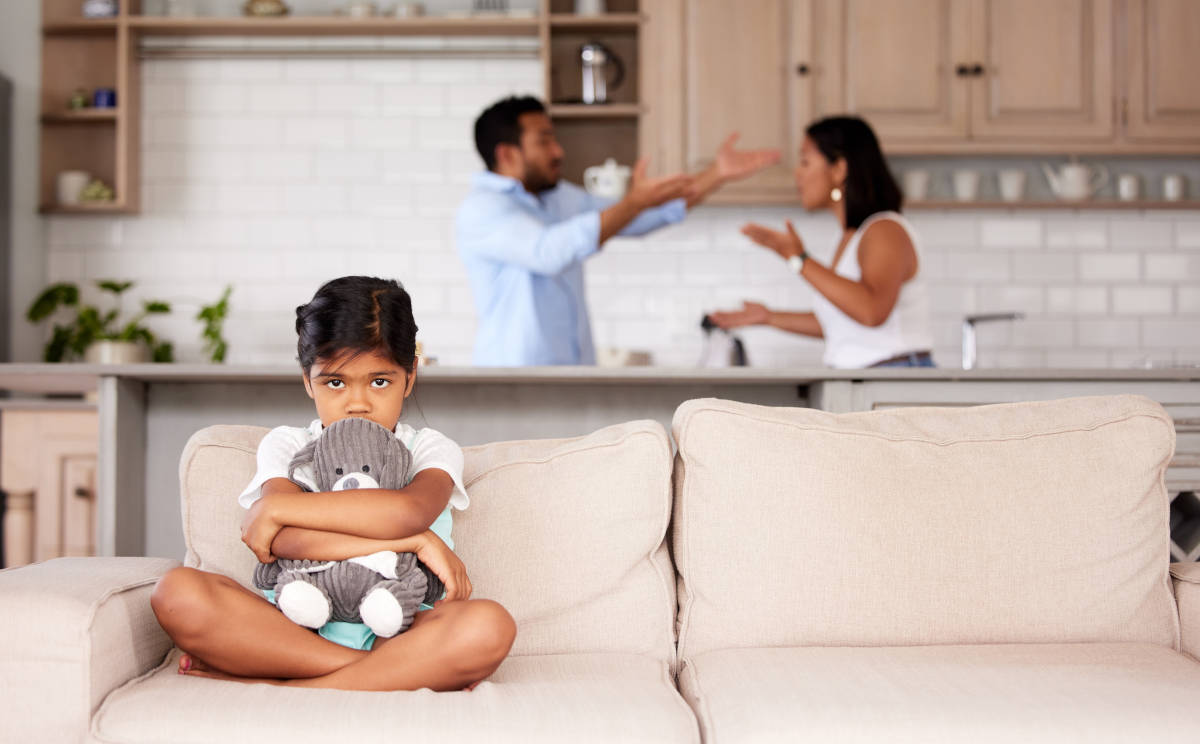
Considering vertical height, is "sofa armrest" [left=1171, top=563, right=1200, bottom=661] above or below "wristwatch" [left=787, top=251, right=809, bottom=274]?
below

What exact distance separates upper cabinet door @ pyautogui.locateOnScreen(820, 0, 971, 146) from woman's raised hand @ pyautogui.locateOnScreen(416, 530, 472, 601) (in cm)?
300

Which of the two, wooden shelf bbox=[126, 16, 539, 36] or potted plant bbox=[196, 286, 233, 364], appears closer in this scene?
potted plant bbox=[196, 286, 233, 364]

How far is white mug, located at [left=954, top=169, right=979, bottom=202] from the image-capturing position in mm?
4121

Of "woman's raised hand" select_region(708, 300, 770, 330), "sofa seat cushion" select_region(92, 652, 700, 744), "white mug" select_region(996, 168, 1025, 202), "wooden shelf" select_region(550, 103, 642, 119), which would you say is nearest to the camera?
"sofa seat cushion" select_region(92, 652, 700, 744)

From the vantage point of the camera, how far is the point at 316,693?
1.31m

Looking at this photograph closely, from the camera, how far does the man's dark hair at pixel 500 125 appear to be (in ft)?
10.6

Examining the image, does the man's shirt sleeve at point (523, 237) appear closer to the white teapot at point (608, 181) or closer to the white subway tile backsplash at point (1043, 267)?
the white teapot at point (608, 181)

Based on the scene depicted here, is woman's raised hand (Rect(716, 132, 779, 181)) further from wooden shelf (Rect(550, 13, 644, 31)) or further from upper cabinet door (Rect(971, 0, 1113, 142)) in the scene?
upper cabinet door (Rect(971, 0, 1113, 142))

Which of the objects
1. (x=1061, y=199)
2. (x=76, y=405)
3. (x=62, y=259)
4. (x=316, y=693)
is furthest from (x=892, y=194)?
(x=62, y=259)

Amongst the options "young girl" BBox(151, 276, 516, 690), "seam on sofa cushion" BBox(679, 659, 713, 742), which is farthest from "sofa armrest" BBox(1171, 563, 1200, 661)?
"young girl" BBox(151, 276, 516, 690)

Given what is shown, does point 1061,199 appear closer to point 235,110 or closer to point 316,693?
point 235,110

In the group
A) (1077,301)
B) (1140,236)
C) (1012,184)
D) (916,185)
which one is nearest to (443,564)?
(916,185)

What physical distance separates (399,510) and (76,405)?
2.63 m

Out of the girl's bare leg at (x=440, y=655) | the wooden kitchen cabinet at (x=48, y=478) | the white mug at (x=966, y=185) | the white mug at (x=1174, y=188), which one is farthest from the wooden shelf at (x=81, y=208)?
the white mug at (x=1174, y=188)
